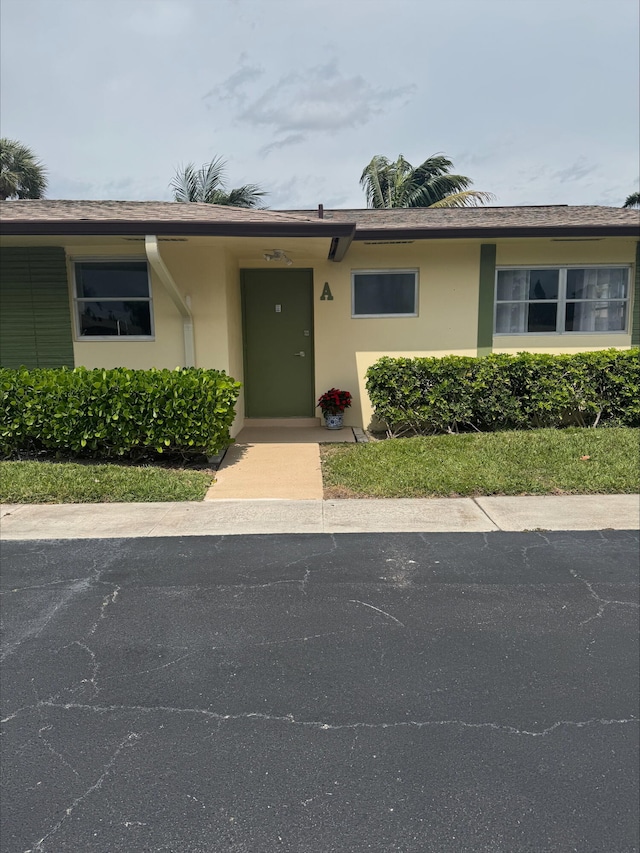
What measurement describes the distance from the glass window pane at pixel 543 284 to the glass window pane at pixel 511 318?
28 cm

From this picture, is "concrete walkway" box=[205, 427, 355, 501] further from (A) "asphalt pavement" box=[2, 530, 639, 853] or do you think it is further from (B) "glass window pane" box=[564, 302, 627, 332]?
(B) "glass window pane" box=[564, 302, 627, 332]

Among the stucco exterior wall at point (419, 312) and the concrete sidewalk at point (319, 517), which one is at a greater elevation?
the stucco exterior wall at point (419, 312)

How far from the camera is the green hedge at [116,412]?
7.36m

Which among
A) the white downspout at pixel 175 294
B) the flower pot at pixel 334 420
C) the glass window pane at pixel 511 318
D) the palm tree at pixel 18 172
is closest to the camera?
the white downspout at pixel 175 294

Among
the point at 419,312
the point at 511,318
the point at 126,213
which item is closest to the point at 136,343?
the point at 126,213

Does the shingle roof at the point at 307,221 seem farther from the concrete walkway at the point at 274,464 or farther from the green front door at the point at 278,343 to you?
the concrete walkway at the point at 274,464

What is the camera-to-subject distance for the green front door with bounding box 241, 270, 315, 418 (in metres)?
10.4

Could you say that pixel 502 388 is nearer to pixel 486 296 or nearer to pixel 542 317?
pixel 486 296

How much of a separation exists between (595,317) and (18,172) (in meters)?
22.8

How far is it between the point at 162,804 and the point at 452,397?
741 centimetres

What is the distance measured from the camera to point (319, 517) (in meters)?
5.86

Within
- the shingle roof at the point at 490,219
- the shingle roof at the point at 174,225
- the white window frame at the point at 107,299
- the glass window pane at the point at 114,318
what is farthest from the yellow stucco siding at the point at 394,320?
the glass window pane at the point at 114,318

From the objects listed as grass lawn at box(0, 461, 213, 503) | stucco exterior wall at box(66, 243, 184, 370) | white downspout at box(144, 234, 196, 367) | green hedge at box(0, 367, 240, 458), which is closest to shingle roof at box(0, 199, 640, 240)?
white downspout at box(144, 234, 196, 367)

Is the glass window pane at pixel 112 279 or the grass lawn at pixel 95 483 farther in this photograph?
the glass window pane at pixel 112 279
